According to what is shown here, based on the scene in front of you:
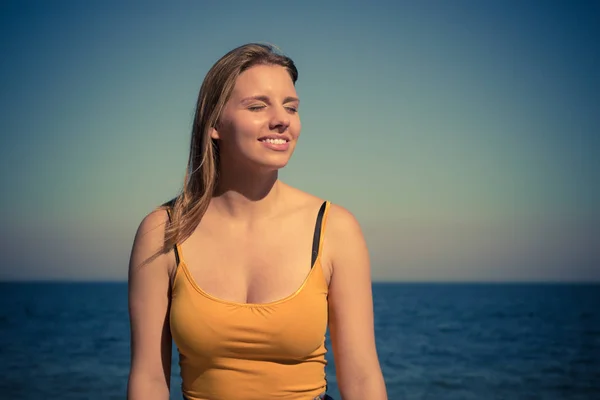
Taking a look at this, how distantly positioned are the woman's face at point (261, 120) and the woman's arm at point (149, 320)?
1.44 ft

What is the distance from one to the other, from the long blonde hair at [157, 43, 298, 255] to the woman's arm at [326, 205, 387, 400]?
0.48 metres

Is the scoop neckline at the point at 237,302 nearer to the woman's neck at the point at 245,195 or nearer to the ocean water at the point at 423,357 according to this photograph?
the woman's neck at the point at 245,195

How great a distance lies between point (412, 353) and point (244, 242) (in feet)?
61.4

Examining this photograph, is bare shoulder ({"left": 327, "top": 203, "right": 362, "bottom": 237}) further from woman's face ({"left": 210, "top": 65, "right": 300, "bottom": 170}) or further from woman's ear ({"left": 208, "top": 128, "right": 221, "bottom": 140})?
woman's ear ({"left": 208, "top": 128, "right": 221, "bottom": 140})

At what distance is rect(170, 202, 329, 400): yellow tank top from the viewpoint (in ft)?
8.56

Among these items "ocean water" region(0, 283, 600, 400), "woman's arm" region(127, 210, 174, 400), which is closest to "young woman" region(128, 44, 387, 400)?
"woman's arm" region(127, 210, 174, 400)

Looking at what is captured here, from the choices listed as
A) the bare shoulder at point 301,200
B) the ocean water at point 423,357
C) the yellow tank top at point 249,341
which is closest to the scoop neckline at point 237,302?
the yellow tank top at point 249,341

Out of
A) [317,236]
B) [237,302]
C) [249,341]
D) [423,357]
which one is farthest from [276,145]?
[423,357]

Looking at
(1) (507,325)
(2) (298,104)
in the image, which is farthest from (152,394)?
(1) (507,325)

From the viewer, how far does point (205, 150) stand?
2852 millimetres

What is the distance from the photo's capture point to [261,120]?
2715 millimetres

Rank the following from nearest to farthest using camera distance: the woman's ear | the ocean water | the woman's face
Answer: the woman's face, the woman's ear, the ocean water

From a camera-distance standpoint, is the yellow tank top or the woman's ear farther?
the woman's ear

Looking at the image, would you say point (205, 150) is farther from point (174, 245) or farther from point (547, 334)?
point (547, 334)
